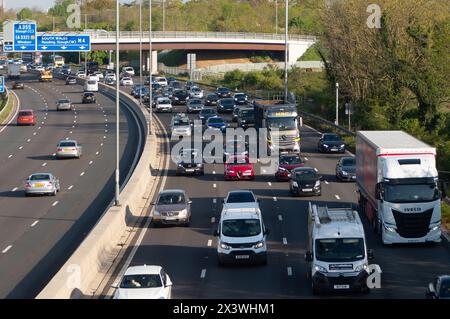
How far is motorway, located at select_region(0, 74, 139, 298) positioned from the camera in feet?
112

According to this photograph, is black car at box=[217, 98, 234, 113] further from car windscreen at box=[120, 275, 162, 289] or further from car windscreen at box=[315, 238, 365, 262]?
car windscreen at box=[120, 275, 162, 289]

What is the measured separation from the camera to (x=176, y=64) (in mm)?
170750

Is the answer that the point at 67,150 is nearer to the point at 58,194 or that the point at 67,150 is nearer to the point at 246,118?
the point at 58,194

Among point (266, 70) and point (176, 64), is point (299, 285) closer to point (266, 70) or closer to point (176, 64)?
point (266, 70)

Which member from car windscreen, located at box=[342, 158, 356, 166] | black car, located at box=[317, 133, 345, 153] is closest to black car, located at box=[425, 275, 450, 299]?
car windscreen, located at box=[342, 158, 356, 166]

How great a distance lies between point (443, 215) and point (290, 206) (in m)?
7.29

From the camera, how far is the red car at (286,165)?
5172 cm

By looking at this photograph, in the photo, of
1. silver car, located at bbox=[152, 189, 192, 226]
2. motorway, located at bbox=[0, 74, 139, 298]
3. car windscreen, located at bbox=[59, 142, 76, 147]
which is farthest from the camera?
car windscreen, located at bbox=[59, 142, 76, 147]

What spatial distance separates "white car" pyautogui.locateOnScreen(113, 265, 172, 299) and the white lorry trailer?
443 cm

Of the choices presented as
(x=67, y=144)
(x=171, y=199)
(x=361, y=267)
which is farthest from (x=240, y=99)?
(x=361, y=267)

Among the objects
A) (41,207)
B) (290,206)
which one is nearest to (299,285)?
(290,206)

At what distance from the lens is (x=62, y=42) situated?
7562cm

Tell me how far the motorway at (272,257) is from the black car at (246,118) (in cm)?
2505

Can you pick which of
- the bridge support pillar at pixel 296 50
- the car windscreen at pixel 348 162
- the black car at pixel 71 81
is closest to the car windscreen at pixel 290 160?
the car windscreen at pixel 348 162
